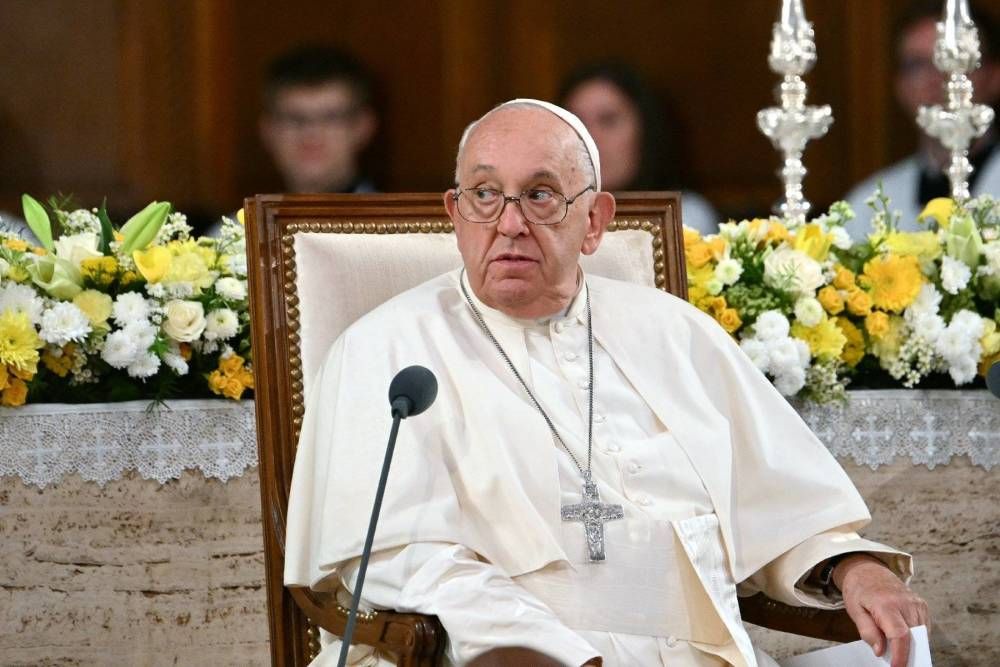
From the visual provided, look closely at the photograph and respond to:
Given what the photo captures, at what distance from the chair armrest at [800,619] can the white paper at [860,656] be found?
0.08 ft

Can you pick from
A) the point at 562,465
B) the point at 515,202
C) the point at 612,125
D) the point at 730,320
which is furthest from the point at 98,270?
the point at 612,125

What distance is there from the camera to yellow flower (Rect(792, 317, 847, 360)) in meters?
4.27

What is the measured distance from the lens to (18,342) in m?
3.72

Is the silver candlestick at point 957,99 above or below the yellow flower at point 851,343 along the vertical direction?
above

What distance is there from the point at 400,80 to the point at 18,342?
4151 mm

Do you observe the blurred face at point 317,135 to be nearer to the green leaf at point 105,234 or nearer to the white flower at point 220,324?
the green leaf at point 105,234

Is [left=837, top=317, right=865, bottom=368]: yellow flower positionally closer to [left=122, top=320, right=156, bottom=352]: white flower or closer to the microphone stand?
[left=122, top=320, right=156, bottom=352]: white flower

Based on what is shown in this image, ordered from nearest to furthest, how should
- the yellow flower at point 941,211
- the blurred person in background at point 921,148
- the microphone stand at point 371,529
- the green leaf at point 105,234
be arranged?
the microphone stand at point 371,529, the green leaf at point 105,234, the yellow flower at point 941,211, the blurred person in background at point 921,148

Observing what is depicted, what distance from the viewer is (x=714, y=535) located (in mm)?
3223

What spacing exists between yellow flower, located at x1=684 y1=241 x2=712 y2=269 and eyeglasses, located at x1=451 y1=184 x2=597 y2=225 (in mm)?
1060

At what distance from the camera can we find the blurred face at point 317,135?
23.9 ft

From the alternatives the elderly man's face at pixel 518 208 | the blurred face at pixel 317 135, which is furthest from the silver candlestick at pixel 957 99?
the blurred face at pixel 317 135

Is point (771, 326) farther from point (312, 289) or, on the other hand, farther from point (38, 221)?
point (38, 221)

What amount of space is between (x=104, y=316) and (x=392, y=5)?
13.6 feet
